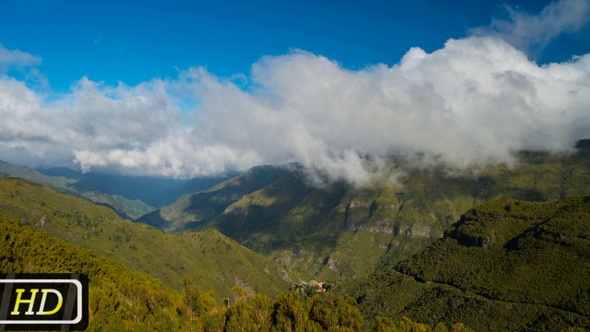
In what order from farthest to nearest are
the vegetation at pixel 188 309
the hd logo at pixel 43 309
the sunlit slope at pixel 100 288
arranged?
the sunlit slope at pixel 100 288
the vegetation at pixel 188 309
the hd logo at pixel 43 309

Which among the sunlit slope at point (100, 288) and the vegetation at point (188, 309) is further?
the sunlit slope at point (100, 288)

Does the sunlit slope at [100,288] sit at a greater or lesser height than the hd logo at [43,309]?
lesser

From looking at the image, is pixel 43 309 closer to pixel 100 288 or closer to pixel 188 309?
pixel 100 288

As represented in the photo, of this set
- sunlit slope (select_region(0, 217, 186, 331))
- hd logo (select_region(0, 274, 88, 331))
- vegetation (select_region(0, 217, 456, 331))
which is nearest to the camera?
hd logo (select_region(0, 274, 88, 331))

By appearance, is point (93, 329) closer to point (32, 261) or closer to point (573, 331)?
point (32, 261)

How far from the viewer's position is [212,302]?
10994 cm

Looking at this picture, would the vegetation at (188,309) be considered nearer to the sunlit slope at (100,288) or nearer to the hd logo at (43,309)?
the sunlit slope at (100,288)

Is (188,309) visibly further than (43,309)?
Yes

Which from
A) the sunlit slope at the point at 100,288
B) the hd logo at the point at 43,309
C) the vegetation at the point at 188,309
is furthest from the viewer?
the sunlit slope at the point at 100,288

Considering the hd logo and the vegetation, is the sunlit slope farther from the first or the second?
the hd logo

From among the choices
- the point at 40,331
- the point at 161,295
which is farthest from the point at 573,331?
the point at 161,295

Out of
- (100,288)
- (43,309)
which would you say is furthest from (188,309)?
(43,309)

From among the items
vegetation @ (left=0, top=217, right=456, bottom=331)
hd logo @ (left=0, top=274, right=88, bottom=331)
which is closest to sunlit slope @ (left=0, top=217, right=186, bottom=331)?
vegetation @ (left=0, top=217, right=456, bottom=331)

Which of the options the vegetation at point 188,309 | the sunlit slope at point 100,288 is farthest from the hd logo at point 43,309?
the sunlit slope at point 100,288
